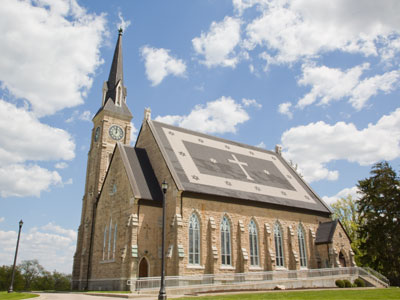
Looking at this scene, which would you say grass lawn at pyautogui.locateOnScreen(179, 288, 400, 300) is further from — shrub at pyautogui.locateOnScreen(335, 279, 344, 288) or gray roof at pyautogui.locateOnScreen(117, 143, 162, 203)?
gray roof at pyautogui.locateOnScreen(117, 143, 162, 203)

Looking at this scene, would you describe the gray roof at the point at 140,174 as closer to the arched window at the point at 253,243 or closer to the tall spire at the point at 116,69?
the arched window at the point at 253,243

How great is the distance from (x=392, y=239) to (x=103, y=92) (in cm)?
3516

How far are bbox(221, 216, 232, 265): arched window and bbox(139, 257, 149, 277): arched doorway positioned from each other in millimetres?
5949

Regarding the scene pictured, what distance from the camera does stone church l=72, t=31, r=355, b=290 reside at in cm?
2598

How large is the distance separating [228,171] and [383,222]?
626 inches

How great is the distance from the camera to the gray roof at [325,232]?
110ft

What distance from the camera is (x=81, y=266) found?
32906 mm

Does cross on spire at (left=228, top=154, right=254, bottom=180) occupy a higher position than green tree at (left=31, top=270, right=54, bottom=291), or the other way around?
cross on spire at (left=228, top=154, right=254, bottom=180)

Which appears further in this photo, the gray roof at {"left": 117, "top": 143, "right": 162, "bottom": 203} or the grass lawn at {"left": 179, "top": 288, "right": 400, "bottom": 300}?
the gray roof at {"left": 117, "top": 143, "right": 162, "bottom": 203}

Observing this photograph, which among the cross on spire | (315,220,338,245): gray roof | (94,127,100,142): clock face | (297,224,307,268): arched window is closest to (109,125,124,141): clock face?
(94,127,100,142): clock face

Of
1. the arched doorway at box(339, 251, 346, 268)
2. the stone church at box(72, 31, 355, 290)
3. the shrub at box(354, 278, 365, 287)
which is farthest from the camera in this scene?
the arched doorway at box(339, 251, 346, 268)

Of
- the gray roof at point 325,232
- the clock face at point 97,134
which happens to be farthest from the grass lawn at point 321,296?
the clock face at point 97,134

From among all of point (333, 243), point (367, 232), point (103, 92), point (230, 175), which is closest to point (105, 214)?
point (230, 175)

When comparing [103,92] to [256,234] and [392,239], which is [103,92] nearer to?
[256,234]
